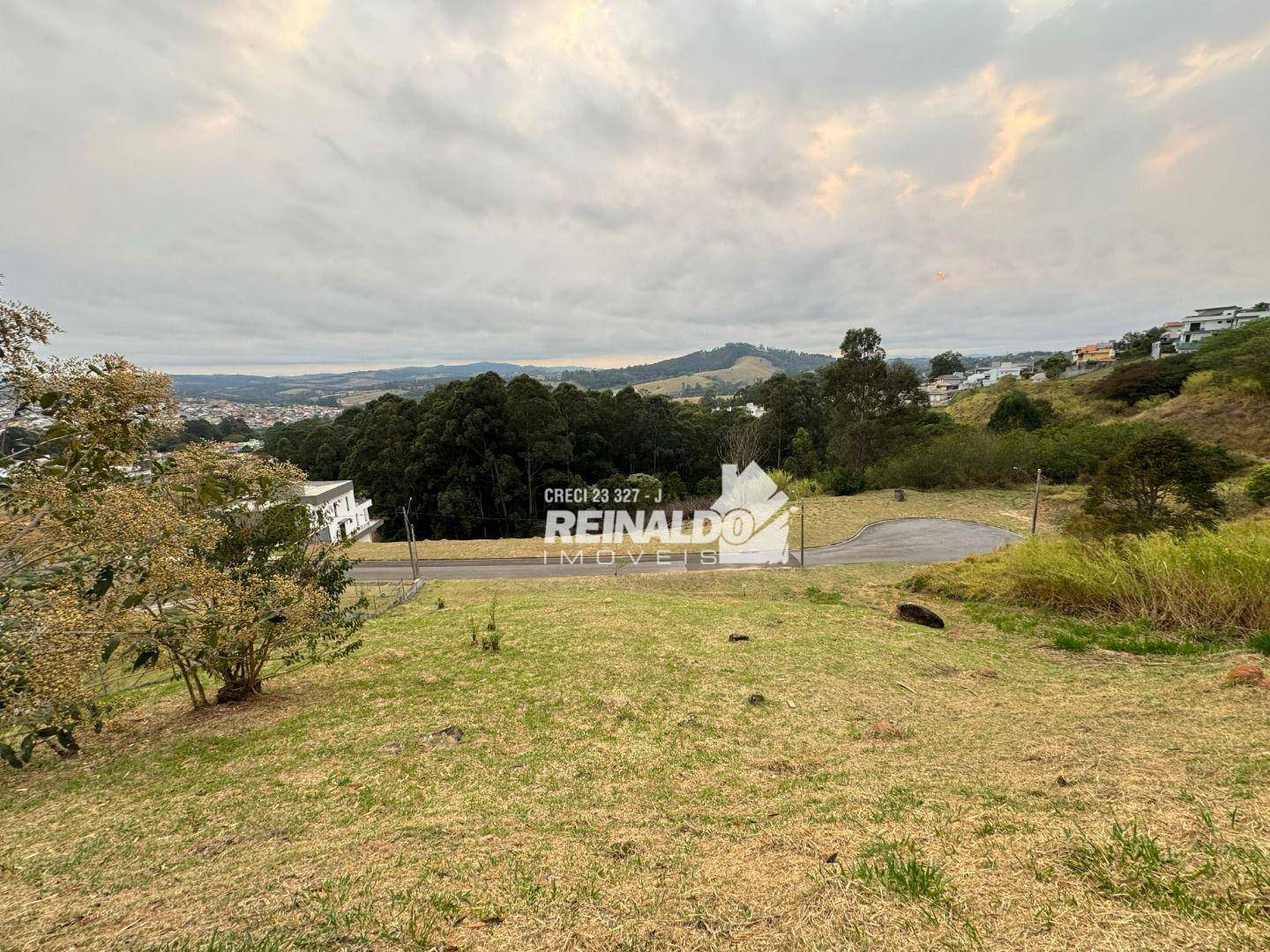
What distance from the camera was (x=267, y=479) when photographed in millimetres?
5875

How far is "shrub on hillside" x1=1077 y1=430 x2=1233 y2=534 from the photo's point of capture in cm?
1141

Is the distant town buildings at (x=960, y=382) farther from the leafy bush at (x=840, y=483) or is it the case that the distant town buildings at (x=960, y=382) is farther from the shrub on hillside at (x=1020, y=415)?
the leafy bush at (x=840, y=483)

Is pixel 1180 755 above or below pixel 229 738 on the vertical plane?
above

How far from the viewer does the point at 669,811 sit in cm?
408

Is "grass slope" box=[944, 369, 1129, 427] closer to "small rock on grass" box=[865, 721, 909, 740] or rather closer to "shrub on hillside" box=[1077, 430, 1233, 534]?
"shrub on hillside" box=[1077, 430, 1233, 534]

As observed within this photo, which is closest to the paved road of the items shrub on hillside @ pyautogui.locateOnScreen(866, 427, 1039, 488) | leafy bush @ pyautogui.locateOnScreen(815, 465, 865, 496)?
shrub on hillside @ pyautogui.locateOnScreen(866, 427, 1039, 488)

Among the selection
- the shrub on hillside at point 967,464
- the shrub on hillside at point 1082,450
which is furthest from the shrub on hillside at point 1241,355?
the shrub on hillside at point 967,464

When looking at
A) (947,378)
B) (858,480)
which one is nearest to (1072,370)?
(947,378)

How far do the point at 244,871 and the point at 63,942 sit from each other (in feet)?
2.60

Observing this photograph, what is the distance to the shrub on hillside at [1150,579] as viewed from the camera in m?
7.86

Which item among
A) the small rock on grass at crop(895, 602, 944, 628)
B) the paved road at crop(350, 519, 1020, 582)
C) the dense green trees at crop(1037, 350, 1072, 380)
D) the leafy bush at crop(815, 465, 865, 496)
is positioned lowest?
the paved road at crop(350, 519, 1020, 582)

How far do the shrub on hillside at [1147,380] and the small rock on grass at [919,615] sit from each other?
4084 centimetres

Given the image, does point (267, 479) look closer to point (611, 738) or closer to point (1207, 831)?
point (611, 738)

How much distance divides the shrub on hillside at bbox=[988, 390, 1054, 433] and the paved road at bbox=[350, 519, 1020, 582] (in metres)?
21.6
